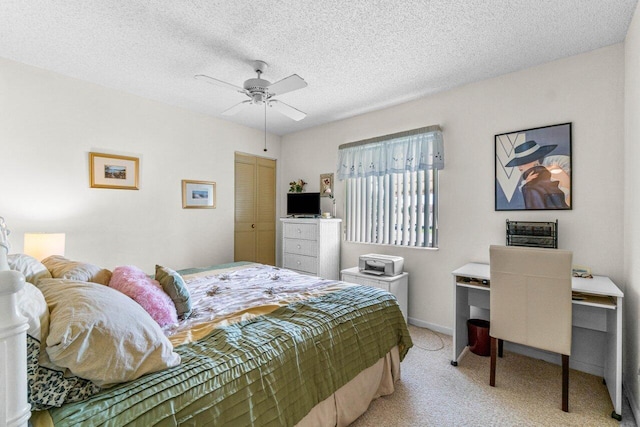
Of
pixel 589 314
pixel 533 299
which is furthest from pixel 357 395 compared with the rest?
pixel 589 314

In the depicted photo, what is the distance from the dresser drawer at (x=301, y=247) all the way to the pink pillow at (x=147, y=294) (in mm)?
2382

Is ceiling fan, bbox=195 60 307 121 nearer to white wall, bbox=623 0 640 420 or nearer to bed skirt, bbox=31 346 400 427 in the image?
bed skirt, bbox=31 346 400 427

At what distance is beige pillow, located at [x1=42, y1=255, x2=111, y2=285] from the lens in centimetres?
145

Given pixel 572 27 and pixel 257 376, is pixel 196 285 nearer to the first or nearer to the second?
pixel 257 376

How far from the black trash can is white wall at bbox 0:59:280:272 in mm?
3221

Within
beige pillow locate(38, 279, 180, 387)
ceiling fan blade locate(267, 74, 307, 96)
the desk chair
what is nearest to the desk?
the desk chair

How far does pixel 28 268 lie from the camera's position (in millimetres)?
1370

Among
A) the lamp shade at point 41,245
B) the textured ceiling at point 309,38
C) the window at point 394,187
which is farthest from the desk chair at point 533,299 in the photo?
the lamp shade at point 41,245

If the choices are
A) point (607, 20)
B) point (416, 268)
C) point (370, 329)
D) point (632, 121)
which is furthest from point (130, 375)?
point (607, 20)

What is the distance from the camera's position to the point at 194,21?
1995mm

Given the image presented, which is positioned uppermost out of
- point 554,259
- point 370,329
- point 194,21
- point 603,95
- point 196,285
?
point 194,21

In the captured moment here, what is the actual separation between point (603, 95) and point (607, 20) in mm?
588

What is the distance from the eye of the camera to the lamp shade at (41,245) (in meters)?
2.39

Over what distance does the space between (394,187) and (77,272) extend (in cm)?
311
